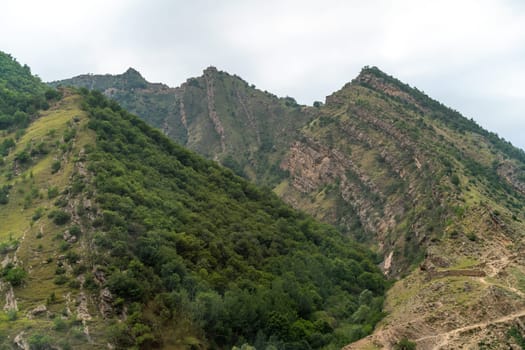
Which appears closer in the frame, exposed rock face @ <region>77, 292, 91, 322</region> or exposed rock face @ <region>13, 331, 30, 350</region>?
exposed rock face @ <region>13, 331, 30, 350</region>

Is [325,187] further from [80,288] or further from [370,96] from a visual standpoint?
[80,288]

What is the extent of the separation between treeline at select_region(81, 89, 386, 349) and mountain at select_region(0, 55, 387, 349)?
217 millimetres

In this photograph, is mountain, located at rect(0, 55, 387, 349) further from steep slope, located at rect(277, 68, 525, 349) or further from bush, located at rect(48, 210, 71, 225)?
steep slope, located at rect(277, 68, 525, 349)

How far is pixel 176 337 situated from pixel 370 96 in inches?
5239

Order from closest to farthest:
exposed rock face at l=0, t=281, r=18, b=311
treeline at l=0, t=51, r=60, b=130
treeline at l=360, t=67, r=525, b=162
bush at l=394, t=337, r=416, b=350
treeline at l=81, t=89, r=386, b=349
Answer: exposed rock face at l=0, t=281, r=18, b=311 < bush at l=394, t=337, r=416, b=350 < treeline at l=81, t=89, r=386, b=349 < treeline at l=0, t=51, r=60, b=130 < treeline at l=360, t=67, r=525, b=162

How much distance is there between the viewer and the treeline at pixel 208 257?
57.9 metres

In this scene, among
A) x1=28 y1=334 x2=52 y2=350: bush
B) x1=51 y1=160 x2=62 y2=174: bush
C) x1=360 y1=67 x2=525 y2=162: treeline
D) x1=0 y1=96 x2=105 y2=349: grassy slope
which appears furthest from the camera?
x1=360 y1=67 x2=525 y2=162: treeline

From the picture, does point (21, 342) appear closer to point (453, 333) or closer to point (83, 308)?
point (83, 308)

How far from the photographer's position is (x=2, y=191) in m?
72.1

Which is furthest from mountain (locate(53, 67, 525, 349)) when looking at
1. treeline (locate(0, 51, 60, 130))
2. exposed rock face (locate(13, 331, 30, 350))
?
treeline (locate(0, 51, 60, 130))

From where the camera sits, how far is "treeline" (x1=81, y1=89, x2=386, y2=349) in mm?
57875

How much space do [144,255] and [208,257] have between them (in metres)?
11.3

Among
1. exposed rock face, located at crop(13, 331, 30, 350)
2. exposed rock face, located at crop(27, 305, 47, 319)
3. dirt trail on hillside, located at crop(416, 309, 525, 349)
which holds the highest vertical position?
dirt trail on hillside, located at crop(416, 309, 525, 349)

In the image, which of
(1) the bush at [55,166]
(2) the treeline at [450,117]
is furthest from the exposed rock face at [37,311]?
(2) the treeline at [450,117]
